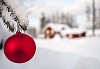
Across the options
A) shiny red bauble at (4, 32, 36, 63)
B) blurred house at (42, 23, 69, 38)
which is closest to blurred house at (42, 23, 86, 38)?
blurred house at (42, 23, 69, 38)

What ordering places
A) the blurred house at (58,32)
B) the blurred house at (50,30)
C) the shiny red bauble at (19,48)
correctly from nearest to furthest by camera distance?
1. the shiny red bauble at (19,48)
2. the blurred house at (58,32)
3. the blurred house at (50,30)

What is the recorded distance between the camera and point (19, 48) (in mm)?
2965

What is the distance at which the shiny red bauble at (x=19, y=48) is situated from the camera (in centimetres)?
296

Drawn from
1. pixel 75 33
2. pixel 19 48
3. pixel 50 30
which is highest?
pixel 19 48

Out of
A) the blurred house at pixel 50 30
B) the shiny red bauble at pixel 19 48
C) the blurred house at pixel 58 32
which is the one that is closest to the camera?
the shiny red bauble at pixel 19 48

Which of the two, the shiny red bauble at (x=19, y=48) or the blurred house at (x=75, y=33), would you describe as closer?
the shiny red bauble at (x=19, y=48)

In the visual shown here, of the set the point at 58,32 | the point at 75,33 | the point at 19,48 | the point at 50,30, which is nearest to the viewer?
the point at 19,48

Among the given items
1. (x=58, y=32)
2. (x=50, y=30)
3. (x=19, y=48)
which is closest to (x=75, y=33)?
(x=58, y=32)

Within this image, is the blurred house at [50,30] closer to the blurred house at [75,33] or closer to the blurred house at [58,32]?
the blurred house at [58,32]

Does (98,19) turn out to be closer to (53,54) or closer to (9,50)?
(53,54)

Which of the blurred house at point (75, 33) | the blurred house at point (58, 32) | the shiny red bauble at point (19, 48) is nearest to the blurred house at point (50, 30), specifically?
the blurred house at point (58, 32)

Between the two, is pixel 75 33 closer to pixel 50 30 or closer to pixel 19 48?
pixel 50 30

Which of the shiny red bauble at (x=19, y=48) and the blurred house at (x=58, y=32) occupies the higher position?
the shiny red bauble at (x=19, y=48)

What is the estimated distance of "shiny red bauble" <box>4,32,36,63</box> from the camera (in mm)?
2959
